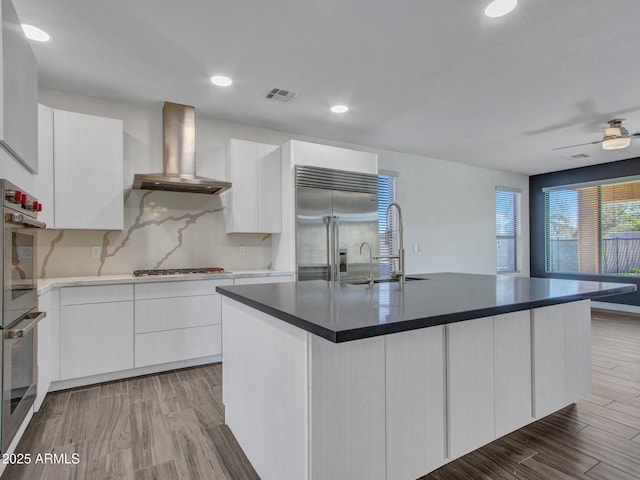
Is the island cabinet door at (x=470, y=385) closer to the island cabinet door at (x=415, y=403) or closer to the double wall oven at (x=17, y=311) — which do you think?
the island cabinet door at (x=415, y=403)

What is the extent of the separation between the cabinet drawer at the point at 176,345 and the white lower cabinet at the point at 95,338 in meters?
0.10

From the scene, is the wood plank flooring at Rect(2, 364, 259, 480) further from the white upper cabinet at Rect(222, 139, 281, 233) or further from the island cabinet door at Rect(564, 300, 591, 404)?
the island cabinet door at Rect(564, 300, 591, 404)

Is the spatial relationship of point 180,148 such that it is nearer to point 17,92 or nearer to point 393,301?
point 17,92

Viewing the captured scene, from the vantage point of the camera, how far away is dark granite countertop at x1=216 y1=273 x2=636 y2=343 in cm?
119

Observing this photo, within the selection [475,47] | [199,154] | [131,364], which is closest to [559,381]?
[475,47]

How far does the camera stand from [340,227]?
4098 mm

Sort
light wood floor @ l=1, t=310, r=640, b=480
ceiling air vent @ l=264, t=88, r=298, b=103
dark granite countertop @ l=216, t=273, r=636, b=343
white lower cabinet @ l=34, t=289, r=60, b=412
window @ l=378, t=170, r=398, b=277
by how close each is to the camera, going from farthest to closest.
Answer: window @ l=378, t=170, r=398, b=277 < ceiling air vent @ l=264, t=88, r=298, b=103 < white lower cabinet @ l=34, t=289, r=60, b=412 < light wood floor @ l=1, t=310, r=640, b=480 < dark granite countertop @ l=216, t=273, r=636, b=343

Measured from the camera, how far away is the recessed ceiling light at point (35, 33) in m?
2.29

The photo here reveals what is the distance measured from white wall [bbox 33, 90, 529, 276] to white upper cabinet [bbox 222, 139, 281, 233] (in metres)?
0.29

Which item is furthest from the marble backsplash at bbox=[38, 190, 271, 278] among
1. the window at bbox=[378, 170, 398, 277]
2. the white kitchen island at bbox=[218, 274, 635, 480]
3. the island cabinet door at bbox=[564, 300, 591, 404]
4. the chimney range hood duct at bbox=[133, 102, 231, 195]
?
the island cabinet door at bbox=[564, 300, 591, 404]

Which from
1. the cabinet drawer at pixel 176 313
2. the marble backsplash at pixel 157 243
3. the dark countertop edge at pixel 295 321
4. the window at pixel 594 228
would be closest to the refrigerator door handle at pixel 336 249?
the marble backsplash at pixel 157 243

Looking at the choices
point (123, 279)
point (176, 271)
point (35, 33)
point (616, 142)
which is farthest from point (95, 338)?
point (616, 142)

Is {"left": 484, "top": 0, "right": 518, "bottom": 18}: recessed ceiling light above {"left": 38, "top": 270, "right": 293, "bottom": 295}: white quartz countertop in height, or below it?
above

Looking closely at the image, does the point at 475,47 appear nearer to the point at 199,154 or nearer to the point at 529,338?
the point at 529,338
